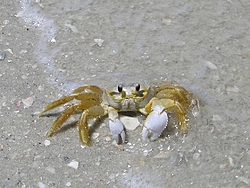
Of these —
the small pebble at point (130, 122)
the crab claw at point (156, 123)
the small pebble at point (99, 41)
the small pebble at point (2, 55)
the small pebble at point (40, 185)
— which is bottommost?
the small pebble at point (130, 122)

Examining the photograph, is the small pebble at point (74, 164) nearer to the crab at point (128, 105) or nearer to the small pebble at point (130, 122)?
the crab at point (128, 105)

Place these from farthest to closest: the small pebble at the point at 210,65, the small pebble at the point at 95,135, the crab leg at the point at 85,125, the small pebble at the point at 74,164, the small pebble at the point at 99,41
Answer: the small pebble at the point at 99,41 < the small pebble at the point at 210,65 < the small pebble at the point at 95,135 < the crab leg at the point at 85,125 < the small pebble at the point at 74,164

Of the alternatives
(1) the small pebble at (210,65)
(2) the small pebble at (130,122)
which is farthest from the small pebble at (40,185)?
(1) the small pebble at (210,65)

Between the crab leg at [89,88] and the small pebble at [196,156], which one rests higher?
the crab leg at [89,88]

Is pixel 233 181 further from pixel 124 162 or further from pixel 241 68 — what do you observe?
pixel 241 68

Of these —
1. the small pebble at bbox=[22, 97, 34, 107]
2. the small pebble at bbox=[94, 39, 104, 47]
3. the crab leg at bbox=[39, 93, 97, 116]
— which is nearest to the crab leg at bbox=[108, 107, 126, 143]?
the crab leg at bbox=[39, 93, 97, 116]

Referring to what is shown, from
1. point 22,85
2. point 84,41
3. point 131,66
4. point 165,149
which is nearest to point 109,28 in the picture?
point 84,41
